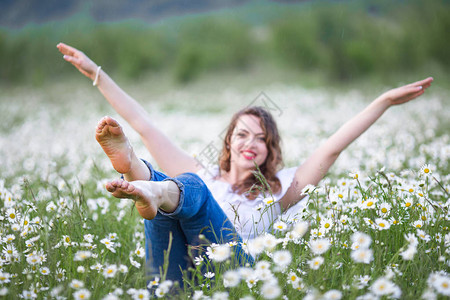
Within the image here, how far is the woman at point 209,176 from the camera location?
187cm

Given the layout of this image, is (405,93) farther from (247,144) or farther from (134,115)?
(134,115)

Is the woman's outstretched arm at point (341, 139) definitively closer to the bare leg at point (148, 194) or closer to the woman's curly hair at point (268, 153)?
the woman's curly hair at point (268, 153)

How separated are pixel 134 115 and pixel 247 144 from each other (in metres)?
0.97

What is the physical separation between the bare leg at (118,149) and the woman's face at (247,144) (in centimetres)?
116

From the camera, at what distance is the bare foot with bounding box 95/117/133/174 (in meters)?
1.89

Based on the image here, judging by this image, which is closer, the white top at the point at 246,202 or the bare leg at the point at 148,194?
the bare leg at the point at 148,194

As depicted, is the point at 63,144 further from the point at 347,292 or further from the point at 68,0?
the point at 68,0

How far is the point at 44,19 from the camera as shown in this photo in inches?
2383

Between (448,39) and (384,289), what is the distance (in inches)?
1061

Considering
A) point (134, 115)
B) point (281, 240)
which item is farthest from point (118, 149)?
point (134, 115)

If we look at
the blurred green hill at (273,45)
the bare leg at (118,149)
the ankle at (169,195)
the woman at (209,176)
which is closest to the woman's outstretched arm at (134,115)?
the woman at (209,176)

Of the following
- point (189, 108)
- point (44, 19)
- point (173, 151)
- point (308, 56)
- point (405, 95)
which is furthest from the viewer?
point (44, 19)

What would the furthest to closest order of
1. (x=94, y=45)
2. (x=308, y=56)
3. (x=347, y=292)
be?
(x=94, y=45), (x=308, y=56), (x=347, y=292)

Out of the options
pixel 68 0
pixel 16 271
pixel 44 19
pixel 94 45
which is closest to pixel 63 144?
pixel 16 271
